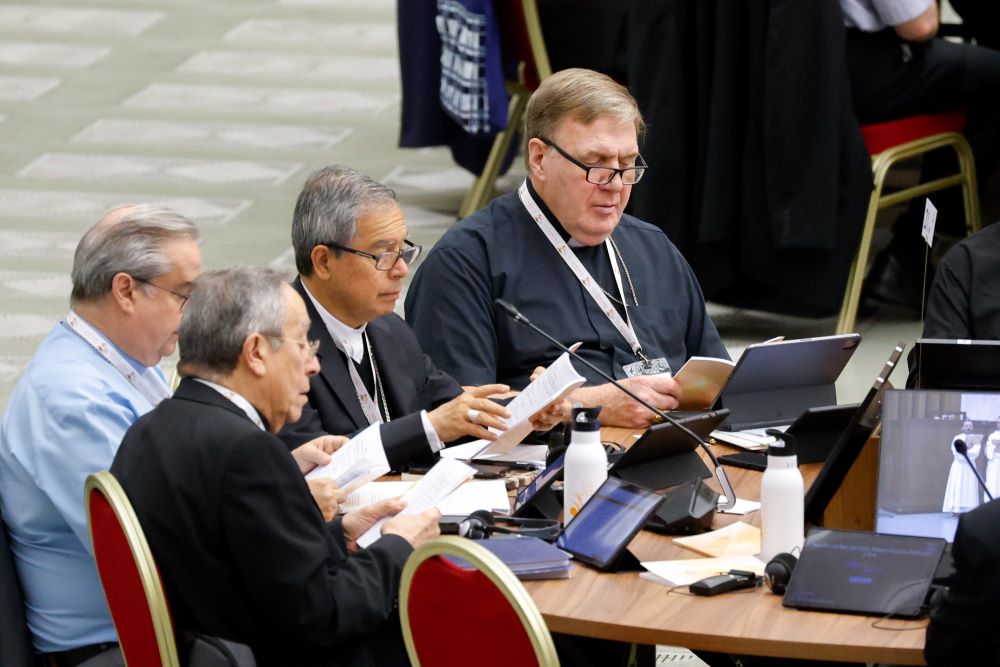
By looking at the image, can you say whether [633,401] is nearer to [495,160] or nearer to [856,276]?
[856,276]

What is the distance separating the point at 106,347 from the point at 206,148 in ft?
15.0

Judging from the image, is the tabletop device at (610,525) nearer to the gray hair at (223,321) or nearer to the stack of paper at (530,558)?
the stack of paper at (530,558)

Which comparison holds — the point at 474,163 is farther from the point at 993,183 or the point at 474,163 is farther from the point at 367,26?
the point at 367,26

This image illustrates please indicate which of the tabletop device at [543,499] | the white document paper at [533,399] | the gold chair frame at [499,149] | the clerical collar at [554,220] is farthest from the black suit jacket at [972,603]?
the gold chair frame at [499,149]

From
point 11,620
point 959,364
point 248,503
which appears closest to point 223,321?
point 248,503

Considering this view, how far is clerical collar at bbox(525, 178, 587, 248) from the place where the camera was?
12.6 ft

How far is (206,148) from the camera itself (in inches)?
293

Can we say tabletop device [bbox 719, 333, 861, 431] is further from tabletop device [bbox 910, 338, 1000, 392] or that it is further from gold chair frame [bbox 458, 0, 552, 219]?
gold chair frame [bbox 458, 0, 552, 219]

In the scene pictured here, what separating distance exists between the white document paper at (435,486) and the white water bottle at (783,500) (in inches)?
23.3

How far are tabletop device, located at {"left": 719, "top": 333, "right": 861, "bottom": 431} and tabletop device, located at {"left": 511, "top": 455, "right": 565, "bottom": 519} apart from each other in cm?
49

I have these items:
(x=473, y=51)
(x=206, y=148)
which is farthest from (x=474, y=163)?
(x=206, y=148)

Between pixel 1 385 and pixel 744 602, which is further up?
pixel 744 602

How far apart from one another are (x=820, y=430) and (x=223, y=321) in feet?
3.59

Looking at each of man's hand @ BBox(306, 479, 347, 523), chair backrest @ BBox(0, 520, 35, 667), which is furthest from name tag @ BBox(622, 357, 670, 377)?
chair backrest @ BBox(0, 520, 35, 667)
